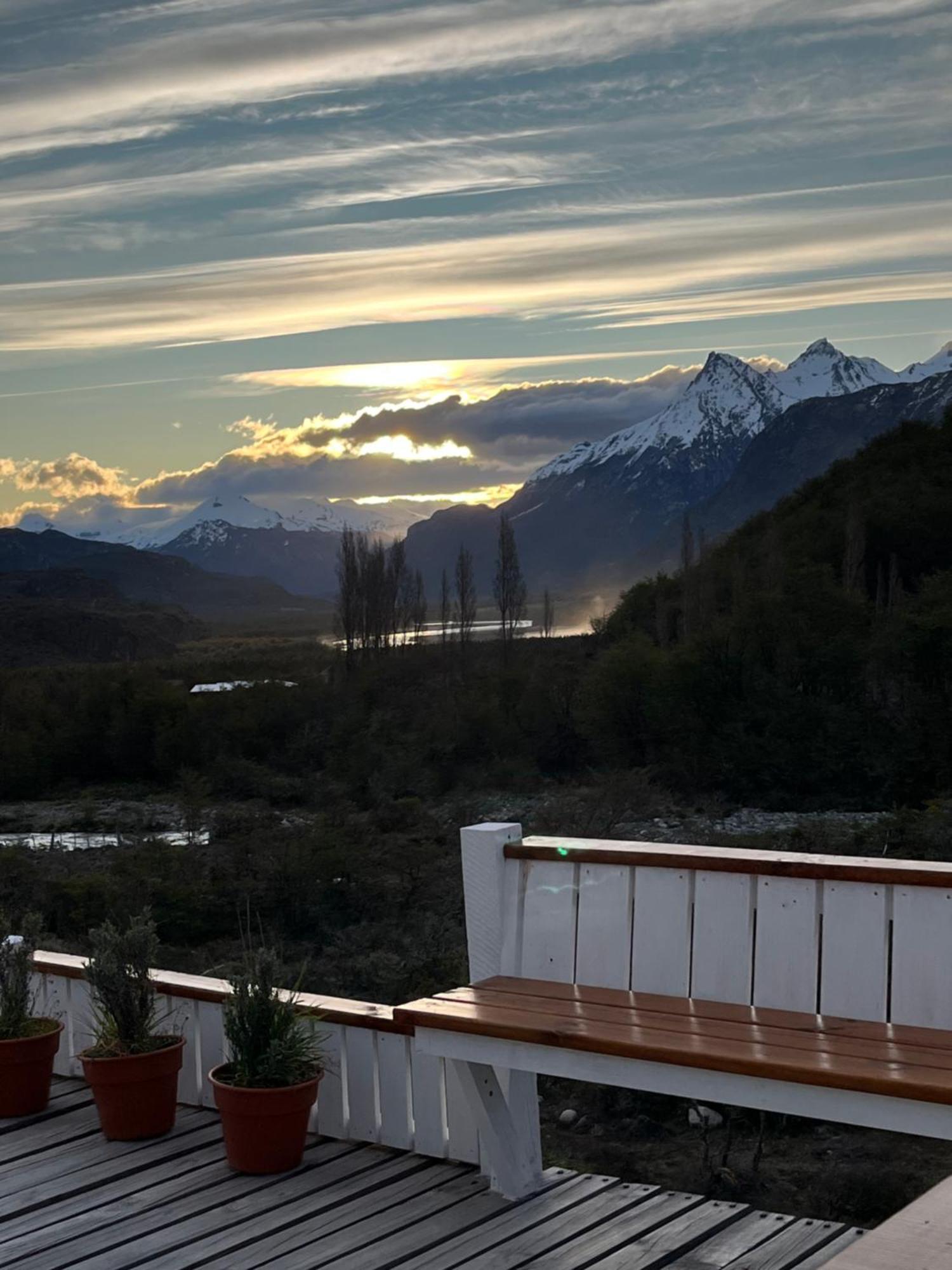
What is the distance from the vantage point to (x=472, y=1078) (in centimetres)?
363

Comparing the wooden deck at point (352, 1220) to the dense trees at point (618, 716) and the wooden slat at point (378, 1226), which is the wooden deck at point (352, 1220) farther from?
the dense trees at point (618, 716)

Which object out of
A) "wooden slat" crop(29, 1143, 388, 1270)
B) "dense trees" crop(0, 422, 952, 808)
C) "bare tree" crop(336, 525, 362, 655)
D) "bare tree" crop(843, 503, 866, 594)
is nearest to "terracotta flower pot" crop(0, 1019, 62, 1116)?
"wooden slat" crop(29, 1143, 388, 1270)

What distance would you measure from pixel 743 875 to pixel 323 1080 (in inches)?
61.4

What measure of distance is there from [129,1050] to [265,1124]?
64 cm

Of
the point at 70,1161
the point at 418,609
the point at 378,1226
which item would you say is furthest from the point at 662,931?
the point at 418,609

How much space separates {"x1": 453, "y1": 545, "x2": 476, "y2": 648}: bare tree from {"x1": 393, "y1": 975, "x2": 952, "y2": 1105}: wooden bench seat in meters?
43.1

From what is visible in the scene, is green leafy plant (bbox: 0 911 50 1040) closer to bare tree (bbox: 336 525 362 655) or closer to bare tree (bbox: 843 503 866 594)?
bare tree (bbox: 843 503 866 594)

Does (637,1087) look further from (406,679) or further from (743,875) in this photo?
(406,679)

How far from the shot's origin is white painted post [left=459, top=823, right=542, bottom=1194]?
Answer: 12.3 feet

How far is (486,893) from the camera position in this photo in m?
3.93

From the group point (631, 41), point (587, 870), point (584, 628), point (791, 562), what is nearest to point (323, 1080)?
point (587, 870)

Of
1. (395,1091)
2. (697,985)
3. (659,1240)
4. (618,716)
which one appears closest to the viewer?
(659,1240)

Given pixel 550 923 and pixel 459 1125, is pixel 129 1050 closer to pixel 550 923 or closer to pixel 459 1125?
pixel 459 1125

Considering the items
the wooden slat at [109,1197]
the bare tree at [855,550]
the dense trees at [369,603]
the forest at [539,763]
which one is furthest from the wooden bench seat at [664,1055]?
the dense trees at [369,603]
